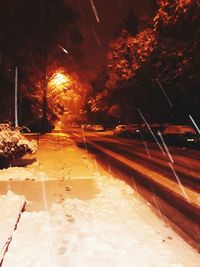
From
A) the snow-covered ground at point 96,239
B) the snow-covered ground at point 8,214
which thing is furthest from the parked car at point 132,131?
the snow-covered ground at point 96,239

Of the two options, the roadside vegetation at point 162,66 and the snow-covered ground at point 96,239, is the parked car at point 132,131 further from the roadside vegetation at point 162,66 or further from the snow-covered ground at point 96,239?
the snow-covered ground at point 96,239

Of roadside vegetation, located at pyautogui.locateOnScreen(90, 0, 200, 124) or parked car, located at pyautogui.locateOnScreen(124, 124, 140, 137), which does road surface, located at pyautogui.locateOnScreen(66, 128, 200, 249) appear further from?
parked car, located at pyautogui.locateOnScreen(124, 124, 140, 137)

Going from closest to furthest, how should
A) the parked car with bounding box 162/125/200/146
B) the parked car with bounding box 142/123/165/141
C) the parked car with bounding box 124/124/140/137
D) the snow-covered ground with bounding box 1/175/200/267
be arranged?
the snow-covered ground with bounding box 1/175/200/267
the parked car with bounding box 162/125/200/146
the parked car with bounding box 142/123/165/141
the parked car with bounding box 124/124/140/137

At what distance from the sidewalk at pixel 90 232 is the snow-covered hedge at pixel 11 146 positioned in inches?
125

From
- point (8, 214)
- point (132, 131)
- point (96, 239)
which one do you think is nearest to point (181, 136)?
point (132, 131)

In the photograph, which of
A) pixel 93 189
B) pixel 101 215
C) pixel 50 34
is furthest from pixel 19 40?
pixel 101 215

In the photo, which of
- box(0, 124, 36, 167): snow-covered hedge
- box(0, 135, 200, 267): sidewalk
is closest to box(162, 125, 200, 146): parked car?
box(0, 124, 36, 167): snow-covered hedge

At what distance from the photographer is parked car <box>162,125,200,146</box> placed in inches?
1121

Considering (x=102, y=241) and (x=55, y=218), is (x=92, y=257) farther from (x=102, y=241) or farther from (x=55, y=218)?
(x=55, y=218)

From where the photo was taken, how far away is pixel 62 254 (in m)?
5.18

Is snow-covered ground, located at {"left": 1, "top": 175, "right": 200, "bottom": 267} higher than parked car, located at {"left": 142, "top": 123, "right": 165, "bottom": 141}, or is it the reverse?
parked car, located at {"left": 142, "top": 123, "right": 165, "bottom": 141}

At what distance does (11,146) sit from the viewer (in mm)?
13633

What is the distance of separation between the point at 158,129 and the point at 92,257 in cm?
3336

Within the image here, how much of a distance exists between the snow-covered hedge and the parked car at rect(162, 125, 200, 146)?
53.0 ft
